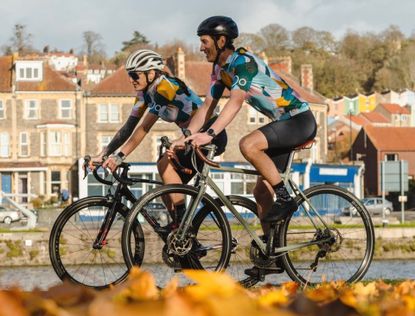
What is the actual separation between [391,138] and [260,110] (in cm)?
8769

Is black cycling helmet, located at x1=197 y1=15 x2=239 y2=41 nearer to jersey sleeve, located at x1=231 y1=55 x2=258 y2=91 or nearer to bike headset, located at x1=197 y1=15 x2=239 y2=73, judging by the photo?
bike headset, located at x1=197 y1=15 x2=239 y2=73

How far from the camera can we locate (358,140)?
96000 millimetres

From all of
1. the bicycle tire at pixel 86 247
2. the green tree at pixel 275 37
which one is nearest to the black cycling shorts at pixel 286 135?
the bicycle tire at pixel 86 247

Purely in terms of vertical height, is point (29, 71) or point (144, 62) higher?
point (29, 71)

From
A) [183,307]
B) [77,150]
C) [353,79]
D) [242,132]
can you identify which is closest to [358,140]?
[242,132]

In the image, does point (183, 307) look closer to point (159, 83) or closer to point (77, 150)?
point (159, 83)

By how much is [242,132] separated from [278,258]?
232ft

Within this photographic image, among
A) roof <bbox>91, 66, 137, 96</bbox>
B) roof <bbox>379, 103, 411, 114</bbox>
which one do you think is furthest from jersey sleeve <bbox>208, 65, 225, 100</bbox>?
roof <bbox>379, 103, 411, 114</bbox>

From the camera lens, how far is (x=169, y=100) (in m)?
7.80

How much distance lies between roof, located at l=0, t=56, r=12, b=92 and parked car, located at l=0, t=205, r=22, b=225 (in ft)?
63.0

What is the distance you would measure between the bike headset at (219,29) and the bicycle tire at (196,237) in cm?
106

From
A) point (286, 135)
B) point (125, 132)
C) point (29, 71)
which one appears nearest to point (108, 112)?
point (29, 71)

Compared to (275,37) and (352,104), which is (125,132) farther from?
(275,37)

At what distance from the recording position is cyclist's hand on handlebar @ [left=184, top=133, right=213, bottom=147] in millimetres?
6961
